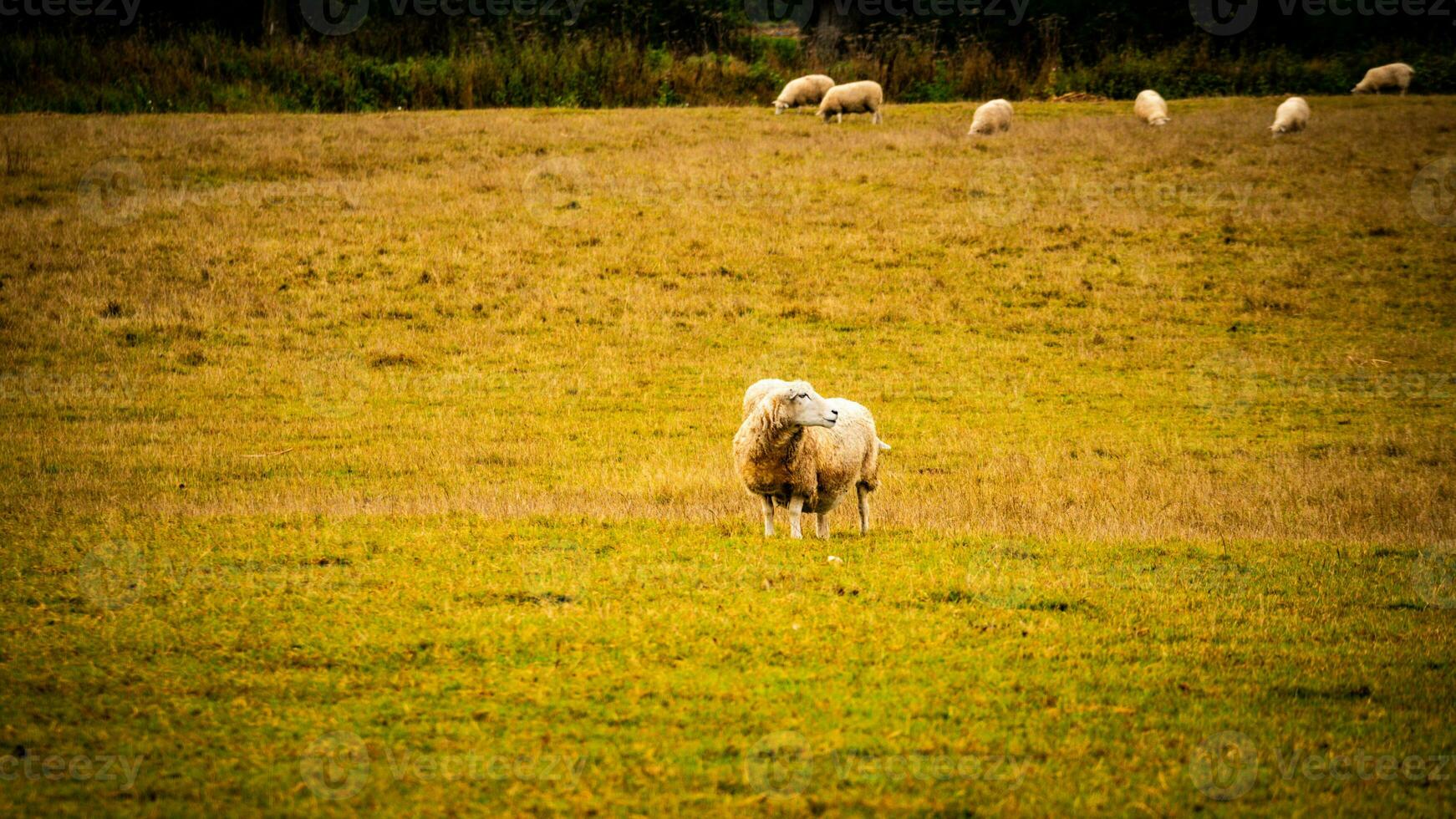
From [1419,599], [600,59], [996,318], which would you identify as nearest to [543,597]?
[1419,599]

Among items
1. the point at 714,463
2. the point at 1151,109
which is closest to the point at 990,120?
the point at 1151,109

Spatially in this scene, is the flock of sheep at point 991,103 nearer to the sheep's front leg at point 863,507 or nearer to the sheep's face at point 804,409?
the sheep's front leg at point 863,507

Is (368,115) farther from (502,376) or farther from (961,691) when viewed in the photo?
(961,691)

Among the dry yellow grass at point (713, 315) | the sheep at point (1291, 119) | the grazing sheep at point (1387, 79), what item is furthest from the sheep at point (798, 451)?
the grazing sheep at point (1387, 79)

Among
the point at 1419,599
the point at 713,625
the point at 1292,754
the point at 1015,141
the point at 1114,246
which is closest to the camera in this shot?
the point at 1292,754

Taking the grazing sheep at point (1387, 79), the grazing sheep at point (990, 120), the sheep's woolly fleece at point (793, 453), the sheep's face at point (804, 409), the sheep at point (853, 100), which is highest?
the grazing sheep at point (1387, 79)

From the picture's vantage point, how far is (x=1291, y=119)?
36.4 metres

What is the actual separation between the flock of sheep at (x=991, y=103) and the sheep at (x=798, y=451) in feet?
86.4

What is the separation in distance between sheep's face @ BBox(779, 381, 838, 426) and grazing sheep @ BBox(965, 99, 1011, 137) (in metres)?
27.0

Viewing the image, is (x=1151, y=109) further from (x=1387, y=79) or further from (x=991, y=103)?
(x=1387, y=79)

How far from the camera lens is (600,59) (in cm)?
4519

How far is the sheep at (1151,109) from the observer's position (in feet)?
125

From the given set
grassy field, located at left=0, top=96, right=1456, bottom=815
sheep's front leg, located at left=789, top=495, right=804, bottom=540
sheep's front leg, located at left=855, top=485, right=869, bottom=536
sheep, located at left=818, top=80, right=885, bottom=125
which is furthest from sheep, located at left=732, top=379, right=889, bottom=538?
sheep, located at left=818, top=80, right=885, bottom=125

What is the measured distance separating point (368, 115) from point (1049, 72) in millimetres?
26208
